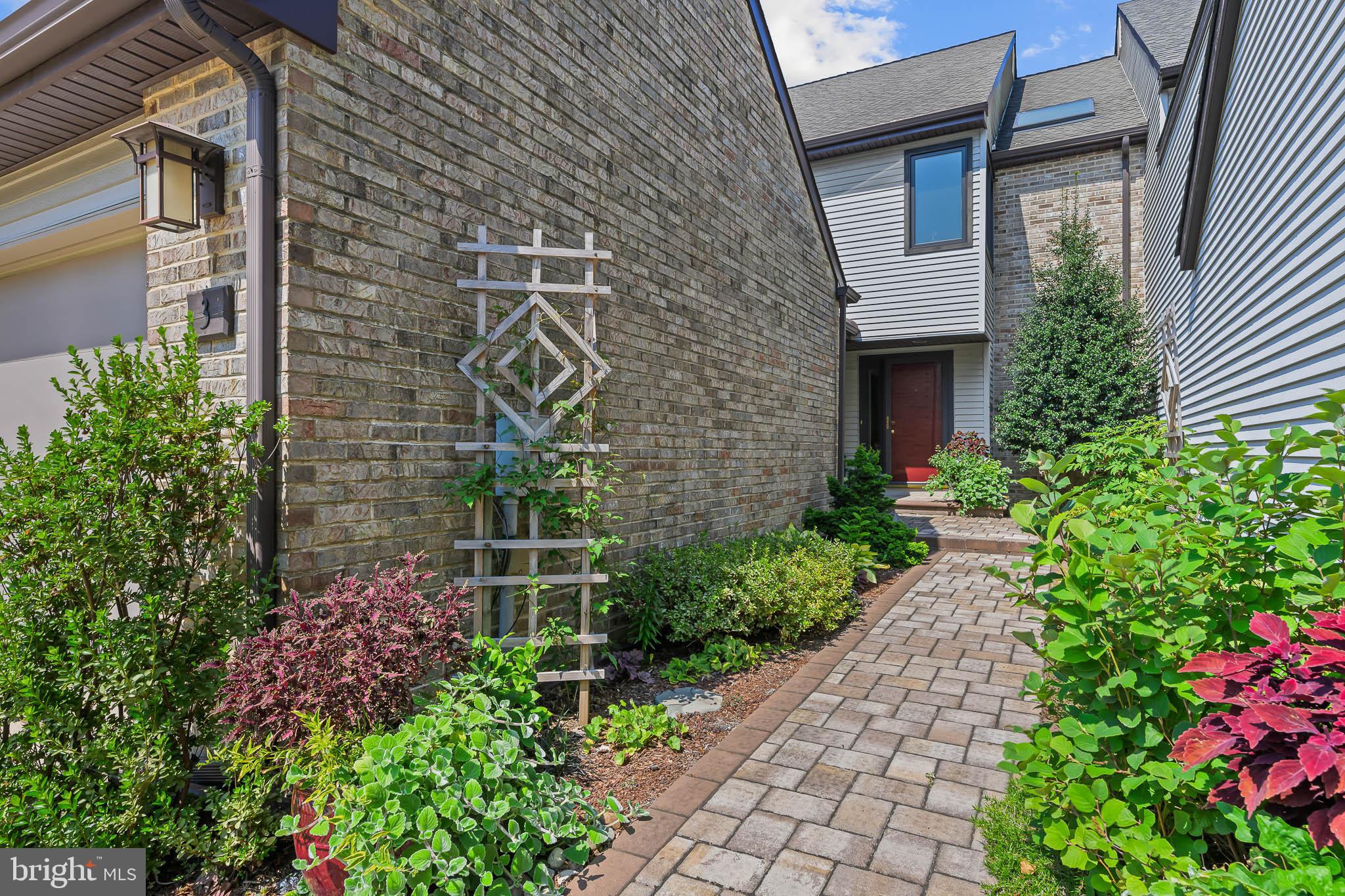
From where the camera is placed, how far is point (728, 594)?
448 centimetres

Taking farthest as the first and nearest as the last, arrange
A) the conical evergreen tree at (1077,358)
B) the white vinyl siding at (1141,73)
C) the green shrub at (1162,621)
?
1. the conical evergreen tree at (1077,358)
2. the white vinyl siding at (1141,73)
3. the green shrub at (1162,621)

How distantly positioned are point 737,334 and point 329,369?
13.6 feet

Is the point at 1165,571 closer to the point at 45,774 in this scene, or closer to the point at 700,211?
the point at 45,774

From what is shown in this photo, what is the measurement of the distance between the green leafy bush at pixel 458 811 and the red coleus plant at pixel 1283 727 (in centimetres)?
185

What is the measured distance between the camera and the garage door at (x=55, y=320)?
3539 mm

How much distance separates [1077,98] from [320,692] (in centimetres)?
1581

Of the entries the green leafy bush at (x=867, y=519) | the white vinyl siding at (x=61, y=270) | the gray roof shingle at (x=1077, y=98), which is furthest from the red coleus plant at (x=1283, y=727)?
the gray roof shingle at (x=1077, y=98)

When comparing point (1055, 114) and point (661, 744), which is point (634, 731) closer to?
point (661, 744)

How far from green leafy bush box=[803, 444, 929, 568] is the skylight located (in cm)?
853

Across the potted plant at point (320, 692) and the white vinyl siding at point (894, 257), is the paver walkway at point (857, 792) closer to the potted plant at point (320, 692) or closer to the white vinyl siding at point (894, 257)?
the potted plant at point (320, 692)

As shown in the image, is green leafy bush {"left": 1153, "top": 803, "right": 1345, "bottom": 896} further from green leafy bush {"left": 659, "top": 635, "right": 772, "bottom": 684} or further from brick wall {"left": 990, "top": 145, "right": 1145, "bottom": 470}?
brick wall {"left": 990, "top": 145, "right": 1145, "bottom": 470}

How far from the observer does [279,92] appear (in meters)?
2.63

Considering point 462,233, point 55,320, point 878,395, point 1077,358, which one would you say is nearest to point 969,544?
point 1077,358

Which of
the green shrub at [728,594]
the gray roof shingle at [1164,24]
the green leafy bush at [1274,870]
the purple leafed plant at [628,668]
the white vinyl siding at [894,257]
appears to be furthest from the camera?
the white vinyl siding at [894,257]
